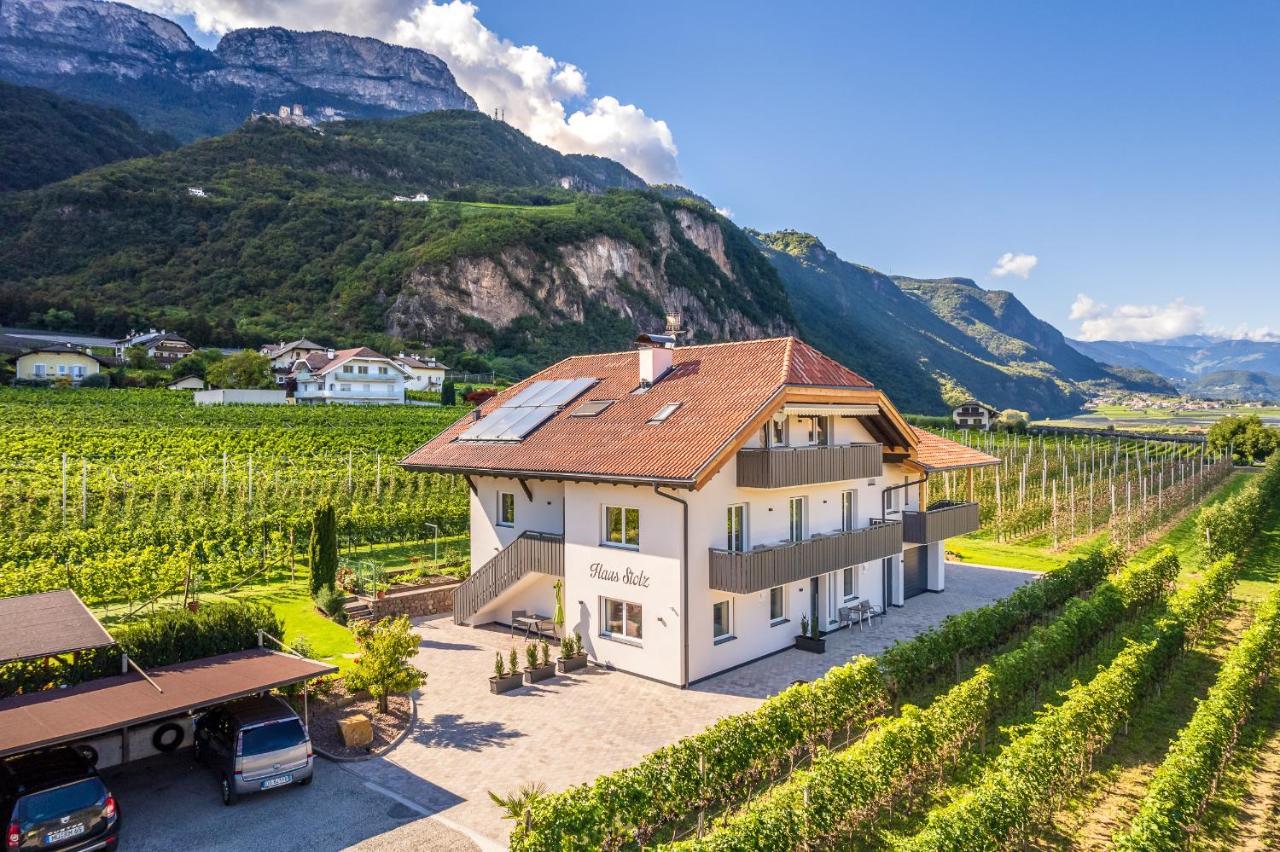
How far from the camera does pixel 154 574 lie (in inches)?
976

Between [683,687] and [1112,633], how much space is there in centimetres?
1385

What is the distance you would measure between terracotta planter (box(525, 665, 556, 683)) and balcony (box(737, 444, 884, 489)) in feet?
24.0

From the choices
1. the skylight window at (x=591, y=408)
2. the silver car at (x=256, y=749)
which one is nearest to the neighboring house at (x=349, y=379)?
the skylight window at (x=591, y=408)

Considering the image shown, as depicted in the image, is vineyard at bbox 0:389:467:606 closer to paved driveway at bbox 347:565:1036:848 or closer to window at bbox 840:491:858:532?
paved driveway at bbox 347:565:1036:848

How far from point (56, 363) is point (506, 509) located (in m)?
A: 77.7

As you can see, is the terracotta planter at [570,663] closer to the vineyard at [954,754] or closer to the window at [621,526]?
the window at [621,526]

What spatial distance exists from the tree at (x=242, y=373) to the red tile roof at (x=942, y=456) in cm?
7356

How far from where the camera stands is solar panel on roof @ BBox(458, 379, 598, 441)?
25.2 meters

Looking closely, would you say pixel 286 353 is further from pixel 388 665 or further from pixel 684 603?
pixel 684 603

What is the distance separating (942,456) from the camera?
30.1 meters

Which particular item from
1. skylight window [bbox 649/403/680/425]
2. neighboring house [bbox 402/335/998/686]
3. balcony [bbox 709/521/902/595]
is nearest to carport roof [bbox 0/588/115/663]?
neighboring house [bbox 402/335/998/686]

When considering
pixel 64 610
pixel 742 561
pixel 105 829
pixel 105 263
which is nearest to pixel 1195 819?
pixel 742 561

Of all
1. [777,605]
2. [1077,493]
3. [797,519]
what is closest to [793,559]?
[797,519]

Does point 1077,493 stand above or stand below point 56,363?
below
